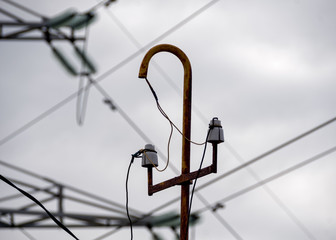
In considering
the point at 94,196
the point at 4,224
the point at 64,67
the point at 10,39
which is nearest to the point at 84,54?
the point at 64,67

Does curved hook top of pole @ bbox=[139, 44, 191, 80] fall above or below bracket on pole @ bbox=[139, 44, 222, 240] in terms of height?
above

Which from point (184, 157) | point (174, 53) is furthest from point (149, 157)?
point (174, 53)

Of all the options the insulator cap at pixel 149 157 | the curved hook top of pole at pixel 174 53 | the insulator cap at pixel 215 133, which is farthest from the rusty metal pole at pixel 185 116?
the insulator cap at pixel 149 157

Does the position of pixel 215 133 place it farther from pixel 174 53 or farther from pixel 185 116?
pixel 174 53

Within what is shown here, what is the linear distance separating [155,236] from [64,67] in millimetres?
4202

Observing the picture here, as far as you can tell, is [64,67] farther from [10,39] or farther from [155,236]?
[155,236]

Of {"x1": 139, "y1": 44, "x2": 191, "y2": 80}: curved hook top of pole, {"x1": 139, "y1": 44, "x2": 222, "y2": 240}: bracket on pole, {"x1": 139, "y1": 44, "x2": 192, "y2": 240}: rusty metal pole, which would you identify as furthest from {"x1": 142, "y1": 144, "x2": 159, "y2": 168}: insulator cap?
{"x1": 139, "y1": 44, "x2": 191, "y2": 80}: curved hook top of pole

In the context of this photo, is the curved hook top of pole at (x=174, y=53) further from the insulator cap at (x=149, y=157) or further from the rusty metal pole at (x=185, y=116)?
the insulator cap at (x=149, y=157)

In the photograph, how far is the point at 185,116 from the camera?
7.56 m

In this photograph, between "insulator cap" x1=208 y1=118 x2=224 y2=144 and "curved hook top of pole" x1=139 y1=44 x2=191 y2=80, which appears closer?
"insulator cap" x1=208 y1=118 x2=224 y2=144

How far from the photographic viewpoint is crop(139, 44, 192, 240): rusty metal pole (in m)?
7.16

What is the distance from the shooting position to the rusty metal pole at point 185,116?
7.16 meters

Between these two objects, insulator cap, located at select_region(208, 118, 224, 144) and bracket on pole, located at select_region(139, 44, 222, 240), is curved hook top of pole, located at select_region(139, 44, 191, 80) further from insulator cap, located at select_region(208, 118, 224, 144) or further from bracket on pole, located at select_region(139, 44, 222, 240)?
insulator cap, located at select_region(208, 118, 224, 144)

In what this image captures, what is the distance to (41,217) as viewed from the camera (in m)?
12.6
